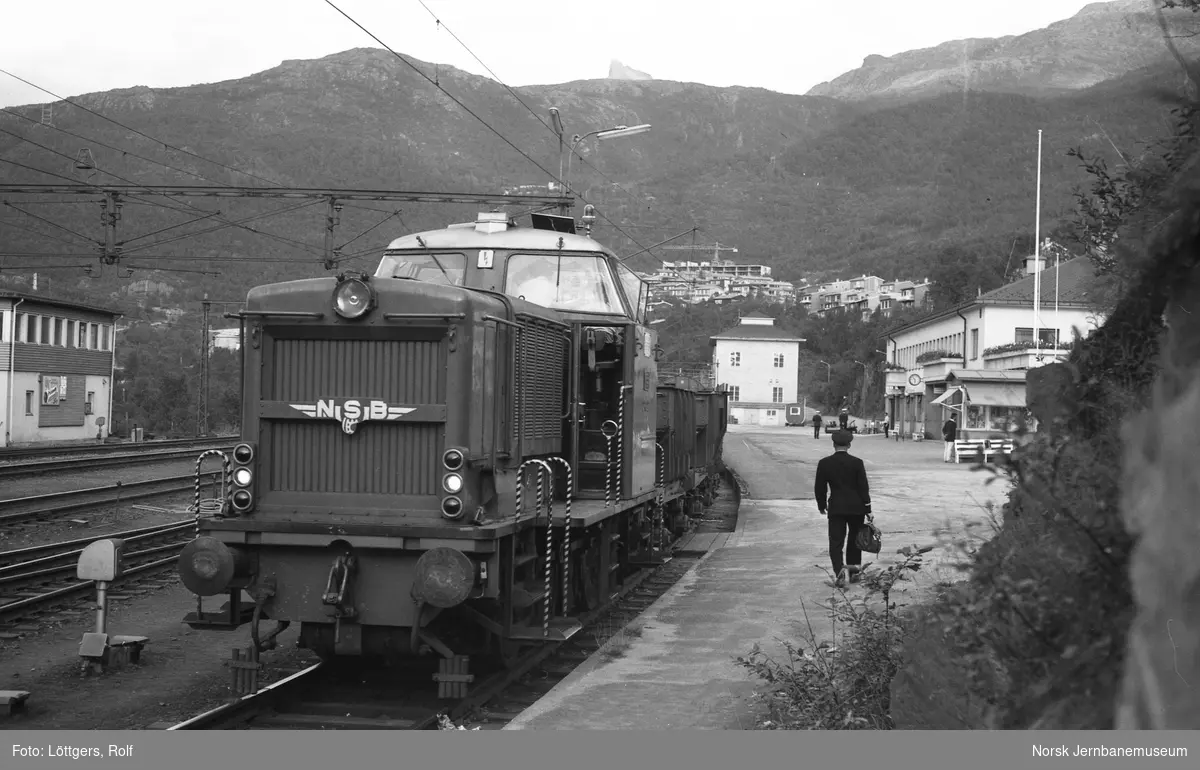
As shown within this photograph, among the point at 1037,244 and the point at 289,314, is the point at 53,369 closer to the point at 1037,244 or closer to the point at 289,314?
the point at 1037,244

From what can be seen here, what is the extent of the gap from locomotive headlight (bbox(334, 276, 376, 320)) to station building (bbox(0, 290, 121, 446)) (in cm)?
3915

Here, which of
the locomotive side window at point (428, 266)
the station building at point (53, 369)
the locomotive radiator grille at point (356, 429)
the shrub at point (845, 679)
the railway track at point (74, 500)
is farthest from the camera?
the station building at point (53, 369)

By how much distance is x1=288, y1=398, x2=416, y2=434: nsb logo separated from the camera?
321 inches

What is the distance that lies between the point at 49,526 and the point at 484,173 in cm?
6688

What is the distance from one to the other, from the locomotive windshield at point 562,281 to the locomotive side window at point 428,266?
0.49m

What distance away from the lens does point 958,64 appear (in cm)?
731

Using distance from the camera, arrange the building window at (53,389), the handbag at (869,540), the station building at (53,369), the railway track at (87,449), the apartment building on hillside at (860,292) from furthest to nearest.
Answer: the apartment building on hillside at (860,292) < the building window at (53,389) < the station building at (53,369) < the railway track at (87,449) < the handbag at (869,540)

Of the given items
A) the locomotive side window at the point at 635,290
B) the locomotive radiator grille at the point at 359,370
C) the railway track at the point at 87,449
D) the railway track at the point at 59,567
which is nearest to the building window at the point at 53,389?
the railway track at the point at 87,449

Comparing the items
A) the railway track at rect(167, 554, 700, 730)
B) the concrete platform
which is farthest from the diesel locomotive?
the concrete platform

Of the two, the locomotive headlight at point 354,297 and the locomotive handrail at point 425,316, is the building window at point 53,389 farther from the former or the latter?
the locomotive handrail at point 425,316

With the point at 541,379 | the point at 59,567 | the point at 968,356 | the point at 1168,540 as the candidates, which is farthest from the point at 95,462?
the point at 968,356

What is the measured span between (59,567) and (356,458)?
25.9 feet

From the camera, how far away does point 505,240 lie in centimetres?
1092

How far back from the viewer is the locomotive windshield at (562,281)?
10.8 meters
